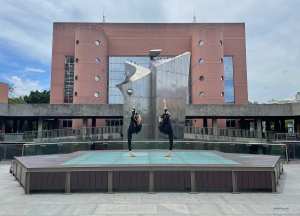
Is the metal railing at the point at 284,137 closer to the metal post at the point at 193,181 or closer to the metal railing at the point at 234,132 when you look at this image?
the metal railing at the point at 234,132

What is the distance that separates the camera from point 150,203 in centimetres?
698

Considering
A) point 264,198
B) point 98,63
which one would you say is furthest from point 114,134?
point 264,198

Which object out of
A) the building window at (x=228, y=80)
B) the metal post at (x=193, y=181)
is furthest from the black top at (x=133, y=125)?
the building window at (x=228, y=80)

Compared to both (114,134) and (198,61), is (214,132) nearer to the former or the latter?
(114,134)

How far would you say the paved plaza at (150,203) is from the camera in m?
6.31

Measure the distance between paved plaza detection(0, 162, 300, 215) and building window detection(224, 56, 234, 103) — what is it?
4180cm

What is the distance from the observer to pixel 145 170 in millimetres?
8148

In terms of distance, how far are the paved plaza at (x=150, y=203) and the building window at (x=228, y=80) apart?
Answer: 41800mm

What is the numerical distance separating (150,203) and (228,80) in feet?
150

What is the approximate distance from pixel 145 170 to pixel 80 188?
2.29 metres

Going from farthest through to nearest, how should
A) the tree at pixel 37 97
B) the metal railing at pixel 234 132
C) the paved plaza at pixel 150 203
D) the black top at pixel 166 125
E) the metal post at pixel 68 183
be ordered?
the tree at pixel 37 97, the metal railing at pixel 234 132, the black top at pixel 166 125, the metal post at pixel 68 183, the paved plaza at pixel 150 203

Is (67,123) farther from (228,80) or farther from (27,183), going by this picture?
(27,183)

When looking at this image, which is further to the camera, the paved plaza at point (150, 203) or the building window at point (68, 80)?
the building window at point (68, 80)

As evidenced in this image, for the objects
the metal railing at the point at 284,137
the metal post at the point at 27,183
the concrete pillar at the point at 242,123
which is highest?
the concrete pillar at the point at 242,123
